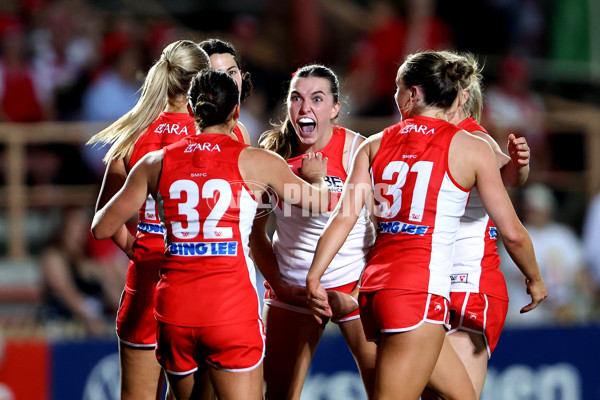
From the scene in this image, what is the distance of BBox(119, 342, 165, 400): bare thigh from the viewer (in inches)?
172

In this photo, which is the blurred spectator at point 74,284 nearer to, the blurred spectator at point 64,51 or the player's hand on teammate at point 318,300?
the blurred spectator at point 64,51

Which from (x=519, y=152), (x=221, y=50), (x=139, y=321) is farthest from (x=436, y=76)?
(x=139, y=321)

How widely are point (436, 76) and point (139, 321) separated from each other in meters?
1.89

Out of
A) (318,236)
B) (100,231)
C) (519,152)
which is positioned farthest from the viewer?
(318,236)

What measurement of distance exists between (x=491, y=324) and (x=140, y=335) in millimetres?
1802

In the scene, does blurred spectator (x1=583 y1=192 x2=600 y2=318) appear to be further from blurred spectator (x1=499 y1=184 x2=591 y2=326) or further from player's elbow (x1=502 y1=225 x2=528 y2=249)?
player's elbow (x1=502 y1=225 x2=528 y2=249)

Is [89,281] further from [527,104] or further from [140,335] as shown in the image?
[527,104]

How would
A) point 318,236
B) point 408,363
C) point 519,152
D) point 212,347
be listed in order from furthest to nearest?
1. point 318,236
2. point 519,152
3. point 408,363
4. point 212,347

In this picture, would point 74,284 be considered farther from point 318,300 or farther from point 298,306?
point 318,300

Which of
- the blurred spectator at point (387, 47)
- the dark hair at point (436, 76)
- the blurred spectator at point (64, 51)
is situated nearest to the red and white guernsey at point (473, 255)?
the dark hair at point (436, 76)

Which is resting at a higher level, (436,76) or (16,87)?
(436,76)

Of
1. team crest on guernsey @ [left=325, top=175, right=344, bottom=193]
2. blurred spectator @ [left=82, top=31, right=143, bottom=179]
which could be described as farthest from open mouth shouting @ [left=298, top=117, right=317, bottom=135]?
blurred spectator @ [left=82, top=31, right=143, bottom=179]

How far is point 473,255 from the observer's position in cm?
446

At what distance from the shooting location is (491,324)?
14.7 ft
